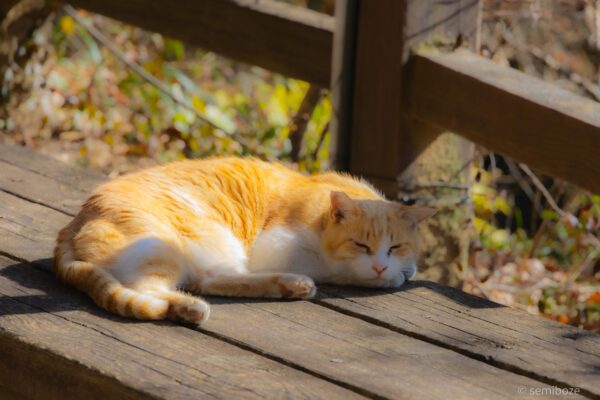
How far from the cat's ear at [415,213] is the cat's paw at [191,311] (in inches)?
33.7

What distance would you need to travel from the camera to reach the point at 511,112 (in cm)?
323

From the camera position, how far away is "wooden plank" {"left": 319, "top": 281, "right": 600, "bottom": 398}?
2.45 metres

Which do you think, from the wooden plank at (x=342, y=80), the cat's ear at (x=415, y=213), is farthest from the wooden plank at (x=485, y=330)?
the wooden plank at (x=342, y=80)

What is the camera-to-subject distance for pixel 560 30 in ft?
21.2

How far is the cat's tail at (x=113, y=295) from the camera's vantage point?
99.7 inches

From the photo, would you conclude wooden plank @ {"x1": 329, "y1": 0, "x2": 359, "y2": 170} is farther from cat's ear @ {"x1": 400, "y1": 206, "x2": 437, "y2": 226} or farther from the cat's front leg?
the cat's front leg

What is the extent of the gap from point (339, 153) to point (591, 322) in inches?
62.9

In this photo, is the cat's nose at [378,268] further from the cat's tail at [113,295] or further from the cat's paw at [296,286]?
the cat's tail at [113,295]

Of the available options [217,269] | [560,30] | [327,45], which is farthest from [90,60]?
[217,269]

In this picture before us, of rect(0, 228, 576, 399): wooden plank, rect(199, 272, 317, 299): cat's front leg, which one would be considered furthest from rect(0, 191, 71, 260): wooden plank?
rect(199, 272, 317, 299): cat's front leg

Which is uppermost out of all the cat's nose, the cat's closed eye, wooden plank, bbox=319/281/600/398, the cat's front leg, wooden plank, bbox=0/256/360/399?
the cat's closed eye

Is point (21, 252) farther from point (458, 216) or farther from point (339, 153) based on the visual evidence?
point (458, 216)

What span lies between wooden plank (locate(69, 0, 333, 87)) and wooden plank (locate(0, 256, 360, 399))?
1.80 metres

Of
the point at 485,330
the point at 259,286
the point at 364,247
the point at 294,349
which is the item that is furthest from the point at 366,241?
the point at 294,349
